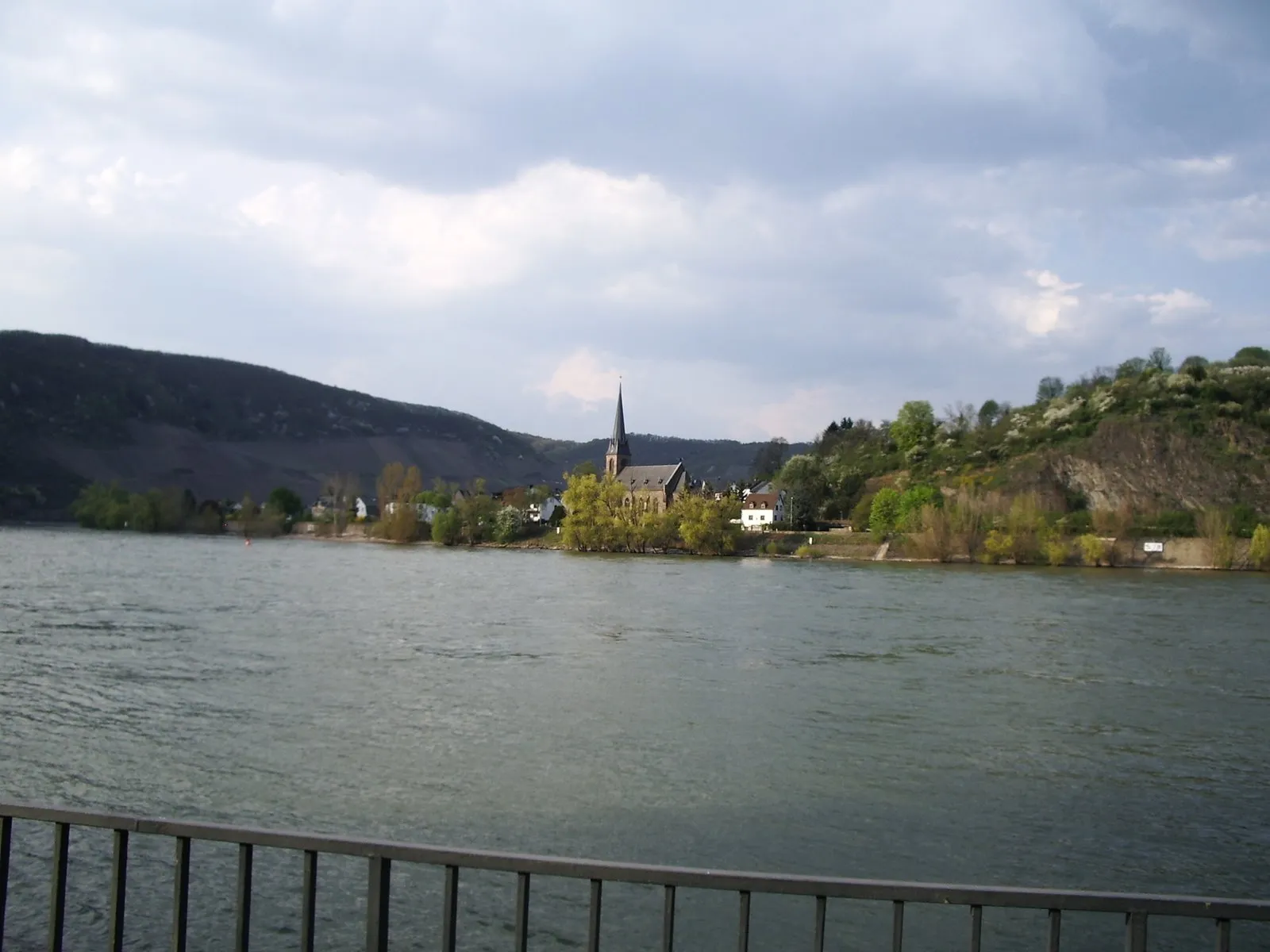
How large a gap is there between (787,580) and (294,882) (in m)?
50.5

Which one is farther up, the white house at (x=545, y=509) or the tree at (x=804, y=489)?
the tree at (x=804, y=489)

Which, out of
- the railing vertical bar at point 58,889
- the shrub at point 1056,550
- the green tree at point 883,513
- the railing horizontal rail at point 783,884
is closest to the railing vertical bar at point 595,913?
the railing horizontal rail at point 783,884

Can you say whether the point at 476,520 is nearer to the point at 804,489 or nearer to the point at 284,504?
the point at 804,489

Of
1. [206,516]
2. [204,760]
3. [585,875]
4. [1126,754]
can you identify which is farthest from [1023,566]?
[206,516]

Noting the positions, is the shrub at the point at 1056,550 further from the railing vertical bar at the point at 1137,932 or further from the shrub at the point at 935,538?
the railing vertical bar at the point at 1137,932

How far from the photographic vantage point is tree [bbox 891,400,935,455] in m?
136

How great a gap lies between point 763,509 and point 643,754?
9965 cm

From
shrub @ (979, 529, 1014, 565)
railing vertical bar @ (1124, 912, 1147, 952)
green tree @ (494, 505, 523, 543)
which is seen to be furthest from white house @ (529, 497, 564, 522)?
railing vertical bar @ (1124, 912, 1147, 952)

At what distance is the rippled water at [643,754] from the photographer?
10.4 meters

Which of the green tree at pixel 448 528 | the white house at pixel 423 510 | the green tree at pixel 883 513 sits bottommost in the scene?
the green tree at pixel 448 528

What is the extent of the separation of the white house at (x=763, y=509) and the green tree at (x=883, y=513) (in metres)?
17.1

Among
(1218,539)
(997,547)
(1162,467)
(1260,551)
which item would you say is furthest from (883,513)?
(1162,467)

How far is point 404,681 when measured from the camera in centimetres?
2208

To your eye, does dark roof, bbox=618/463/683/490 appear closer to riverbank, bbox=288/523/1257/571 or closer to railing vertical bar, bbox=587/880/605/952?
riverbank, bbox=288/523/1257/571
